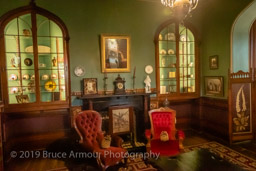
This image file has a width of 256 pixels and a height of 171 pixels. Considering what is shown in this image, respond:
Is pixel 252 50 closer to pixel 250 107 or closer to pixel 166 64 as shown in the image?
pixel 250 107

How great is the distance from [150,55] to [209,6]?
219 centimetres

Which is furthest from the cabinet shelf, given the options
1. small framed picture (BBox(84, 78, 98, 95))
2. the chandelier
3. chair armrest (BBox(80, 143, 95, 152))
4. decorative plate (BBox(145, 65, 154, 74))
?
the chandelier

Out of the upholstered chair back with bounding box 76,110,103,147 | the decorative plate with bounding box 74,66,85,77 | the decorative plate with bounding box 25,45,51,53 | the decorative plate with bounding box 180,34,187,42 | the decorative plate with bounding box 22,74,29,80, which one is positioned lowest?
the upholstered chair back with bounding box 76,110,103,147

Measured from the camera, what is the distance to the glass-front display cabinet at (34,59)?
4.17 m

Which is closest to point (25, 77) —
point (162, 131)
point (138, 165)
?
point (138, 165)

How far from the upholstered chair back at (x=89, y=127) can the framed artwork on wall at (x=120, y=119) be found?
1046mm

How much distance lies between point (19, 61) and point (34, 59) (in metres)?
0.35

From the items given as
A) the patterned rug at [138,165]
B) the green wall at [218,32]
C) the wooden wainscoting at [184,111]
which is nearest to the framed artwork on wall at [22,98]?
the patterned rug at [138,165]

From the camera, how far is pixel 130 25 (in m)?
4.89

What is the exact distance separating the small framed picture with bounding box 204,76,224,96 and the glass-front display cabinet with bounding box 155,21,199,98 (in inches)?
12.9

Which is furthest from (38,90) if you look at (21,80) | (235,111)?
(235,111)

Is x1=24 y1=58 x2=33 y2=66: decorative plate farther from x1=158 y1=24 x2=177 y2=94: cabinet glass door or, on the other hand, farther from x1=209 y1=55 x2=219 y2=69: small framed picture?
x1=209 y1=55 x2=219 y2=69: small framed picture

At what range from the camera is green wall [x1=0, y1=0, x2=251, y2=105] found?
14.6 ft

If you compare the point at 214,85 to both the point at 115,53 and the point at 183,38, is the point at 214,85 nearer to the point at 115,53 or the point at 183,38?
the point at 183,38
